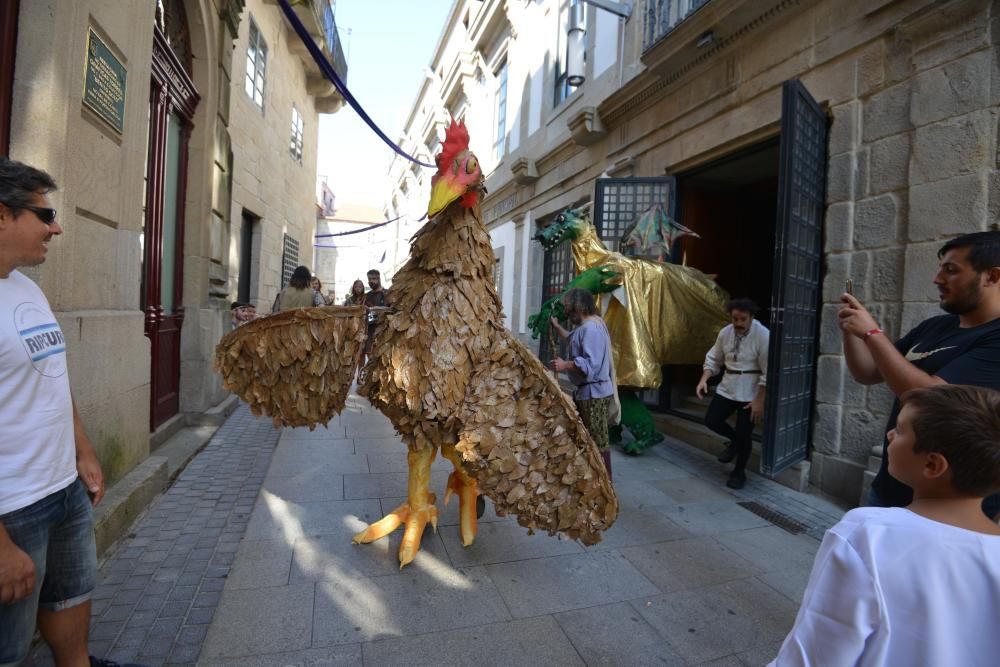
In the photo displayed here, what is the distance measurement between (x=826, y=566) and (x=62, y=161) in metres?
3.47

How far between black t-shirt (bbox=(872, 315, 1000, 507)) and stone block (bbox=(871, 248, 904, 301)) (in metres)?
1.78

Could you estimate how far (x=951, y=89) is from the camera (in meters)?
3.19

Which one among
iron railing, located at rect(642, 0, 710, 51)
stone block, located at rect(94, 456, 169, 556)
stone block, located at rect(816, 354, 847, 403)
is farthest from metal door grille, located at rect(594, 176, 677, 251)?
stone block, located at rect(94, 456, 169, 556)

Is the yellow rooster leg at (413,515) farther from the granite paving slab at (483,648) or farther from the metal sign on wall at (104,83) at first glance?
the metal sign on wall at (104,83)

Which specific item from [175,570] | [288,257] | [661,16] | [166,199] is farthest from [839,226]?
[288,257]

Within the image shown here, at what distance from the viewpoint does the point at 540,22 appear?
10125 mm

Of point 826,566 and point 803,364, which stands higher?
point 803,364

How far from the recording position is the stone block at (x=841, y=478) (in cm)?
365

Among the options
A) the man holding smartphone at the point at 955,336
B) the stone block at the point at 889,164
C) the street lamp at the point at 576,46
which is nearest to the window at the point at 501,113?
the street lamp at the point at 576,46

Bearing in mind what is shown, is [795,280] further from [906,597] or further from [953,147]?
[906,597]

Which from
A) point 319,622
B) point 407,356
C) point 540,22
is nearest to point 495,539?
point 319,622

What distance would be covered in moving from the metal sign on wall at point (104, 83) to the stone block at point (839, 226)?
16.3ft

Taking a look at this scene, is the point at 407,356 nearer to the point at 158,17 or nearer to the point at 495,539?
the point at 495,539

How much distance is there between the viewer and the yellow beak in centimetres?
235
